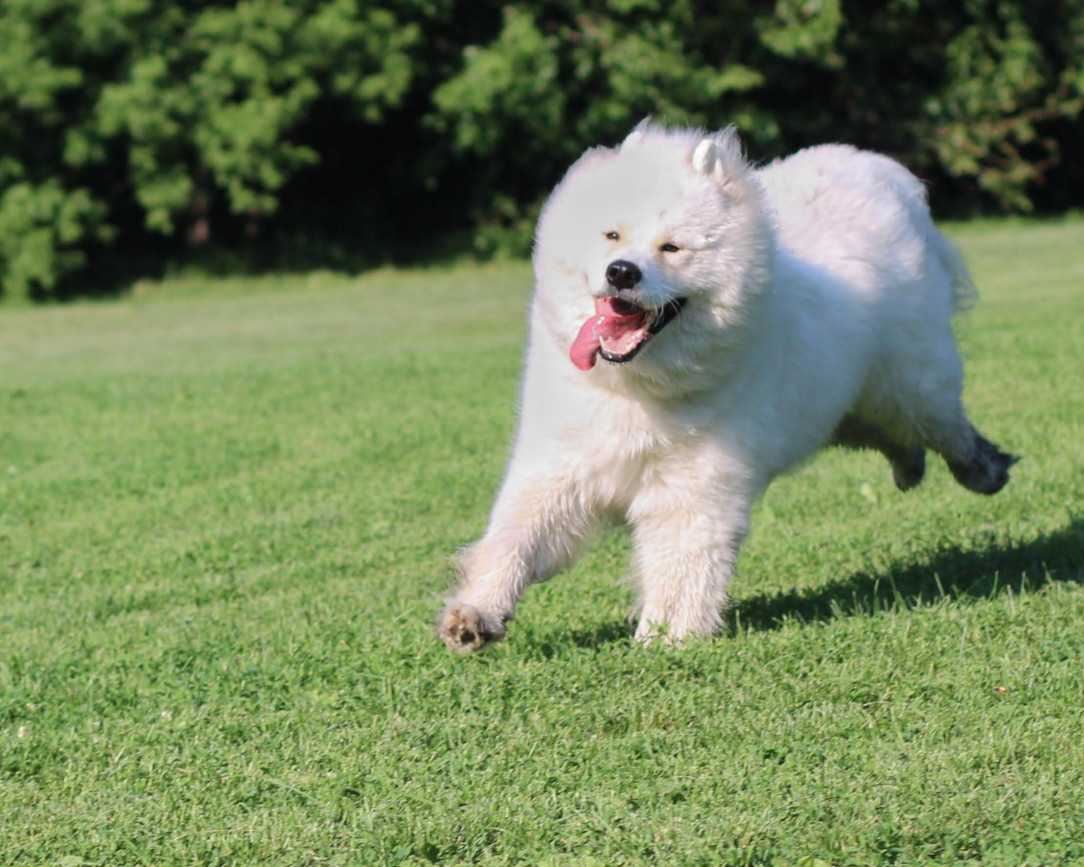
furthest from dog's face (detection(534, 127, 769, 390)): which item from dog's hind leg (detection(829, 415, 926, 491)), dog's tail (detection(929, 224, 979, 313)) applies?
dog's tail (detection(929, 224, 979, 313))

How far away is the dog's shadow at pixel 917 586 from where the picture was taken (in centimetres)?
571

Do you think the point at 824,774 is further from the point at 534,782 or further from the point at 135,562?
the point at 135,562

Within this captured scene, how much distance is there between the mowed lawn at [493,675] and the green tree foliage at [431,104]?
17779mm

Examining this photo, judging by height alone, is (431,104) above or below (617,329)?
above

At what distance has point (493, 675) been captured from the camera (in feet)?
16.7

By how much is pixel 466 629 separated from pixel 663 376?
43.2 inches

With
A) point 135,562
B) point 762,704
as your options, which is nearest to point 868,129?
point 135,562

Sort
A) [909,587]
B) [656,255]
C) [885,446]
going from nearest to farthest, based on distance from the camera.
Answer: [656,255], [909,587], [885,446]

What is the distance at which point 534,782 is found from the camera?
13.9 feet

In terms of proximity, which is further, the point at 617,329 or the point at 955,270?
the point at 955,270

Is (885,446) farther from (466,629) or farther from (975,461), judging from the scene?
(466,629)

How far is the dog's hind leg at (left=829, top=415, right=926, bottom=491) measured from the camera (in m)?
6.84

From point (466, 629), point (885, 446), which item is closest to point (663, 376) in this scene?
point (466, 629)

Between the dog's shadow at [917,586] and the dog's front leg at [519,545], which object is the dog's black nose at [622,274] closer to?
the dog's front leg at [519,545]
